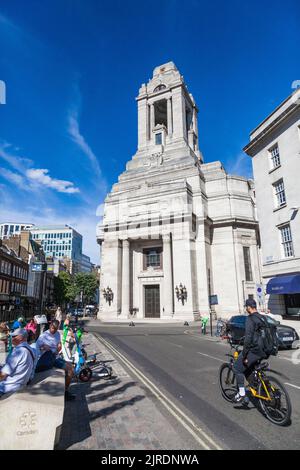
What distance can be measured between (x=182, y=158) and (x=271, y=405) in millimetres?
41020

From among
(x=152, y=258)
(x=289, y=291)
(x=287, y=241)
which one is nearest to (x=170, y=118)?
(x=152, y=258)

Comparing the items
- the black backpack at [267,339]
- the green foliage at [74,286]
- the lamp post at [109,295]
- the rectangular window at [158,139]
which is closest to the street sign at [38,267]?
the black backpack at [267,339]

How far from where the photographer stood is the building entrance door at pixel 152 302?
36.7 meters

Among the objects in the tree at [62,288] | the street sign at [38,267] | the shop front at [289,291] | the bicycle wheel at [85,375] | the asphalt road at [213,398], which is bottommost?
the asphalt road at [213,398]

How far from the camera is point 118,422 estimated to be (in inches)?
200

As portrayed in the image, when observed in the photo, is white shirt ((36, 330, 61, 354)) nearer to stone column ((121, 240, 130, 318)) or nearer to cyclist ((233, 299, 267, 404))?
cyclist ((233, 299, 267, 404))

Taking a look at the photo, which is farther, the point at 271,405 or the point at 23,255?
the point at 23,255

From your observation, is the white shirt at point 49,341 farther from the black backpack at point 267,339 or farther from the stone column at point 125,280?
the stone column at point 125,280

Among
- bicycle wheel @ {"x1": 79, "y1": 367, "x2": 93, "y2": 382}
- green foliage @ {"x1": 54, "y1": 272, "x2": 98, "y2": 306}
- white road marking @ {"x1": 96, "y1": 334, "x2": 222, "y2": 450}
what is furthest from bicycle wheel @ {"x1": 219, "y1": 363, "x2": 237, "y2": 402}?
green foliage @ {"x1": 54, "y1": 272, "x2": 98, "y2": 306}

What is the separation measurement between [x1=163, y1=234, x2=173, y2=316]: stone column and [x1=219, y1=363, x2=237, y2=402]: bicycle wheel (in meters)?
27.0

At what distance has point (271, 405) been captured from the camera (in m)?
5.14

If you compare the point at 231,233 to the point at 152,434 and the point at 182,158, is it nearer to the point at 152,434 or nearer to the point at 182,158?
the point at 182,158

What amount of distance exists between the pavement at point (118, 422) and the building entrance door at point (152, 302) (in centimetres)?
2969
